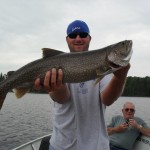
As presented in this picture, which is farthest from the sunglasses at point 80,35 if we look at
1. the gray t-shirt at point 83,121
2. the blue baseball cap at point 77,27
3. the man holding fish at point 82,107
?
the gray t-shirt at point 83,121

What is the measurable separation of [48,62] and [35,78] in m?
0.26

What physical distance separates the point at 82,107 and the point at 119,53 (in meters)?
0.77

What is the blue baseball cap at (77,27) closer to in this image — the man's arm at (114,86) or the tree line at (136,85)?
the man's arm at (114,86)

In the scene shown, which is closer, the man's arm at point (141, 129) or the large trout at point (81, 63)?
the large trout at point (81, 63)

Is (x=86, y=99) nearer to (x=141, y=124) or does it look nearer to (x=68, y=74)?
(x=68, y=74)

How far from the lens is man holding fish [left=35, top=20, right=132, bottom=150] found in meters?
3.82

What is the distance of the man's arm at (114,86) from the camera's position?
3757 millimetres

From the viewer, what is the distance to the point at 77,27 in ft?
13.8

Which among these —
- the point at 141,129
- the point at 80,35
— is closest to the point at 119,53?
the point at 80,35

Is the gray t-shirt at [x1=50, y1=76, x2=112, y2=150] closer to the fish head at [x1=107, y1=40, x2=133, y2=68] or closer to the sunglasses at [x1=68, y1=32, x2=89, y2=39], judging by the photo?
the fish head at [x1=107, y1=40, x2=133, y2=68]

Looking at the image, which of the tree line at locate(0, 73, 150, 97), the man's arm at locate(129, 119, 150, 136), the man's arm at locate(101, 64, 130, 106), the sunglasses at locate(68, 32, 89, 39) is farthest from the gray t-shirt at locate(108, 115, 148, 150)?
the tree line at locate(0, 73, 150, 97)

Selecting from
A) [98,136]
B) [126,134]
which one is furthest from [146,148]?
[98,136]

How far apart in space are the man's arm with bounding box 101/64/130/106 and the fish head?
0.30 ft

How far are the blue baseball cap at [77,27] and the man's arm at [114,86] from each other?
0.78m
